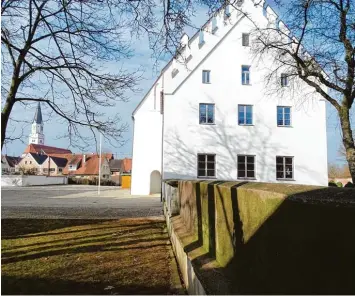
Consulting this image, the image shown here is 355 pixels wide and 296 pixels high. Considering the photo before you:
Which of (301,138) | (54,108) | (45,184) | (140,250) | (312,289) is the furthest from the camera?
(45,184)

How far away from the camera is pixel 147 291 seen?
4727 millimetres

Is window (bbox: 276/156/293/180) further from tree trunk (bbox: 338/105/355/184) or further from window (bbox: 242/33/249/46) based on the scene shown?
tree trunk (bbox: 338/105/355/184)

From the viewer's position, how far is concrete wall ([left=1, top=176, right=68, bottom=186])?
44.1 m

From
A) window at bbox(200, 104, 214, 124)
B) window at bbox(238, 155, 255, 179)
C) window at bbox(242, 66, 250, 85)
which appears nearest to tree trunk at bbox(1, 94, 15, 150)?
window at bbox(200, 104, 214, 124)

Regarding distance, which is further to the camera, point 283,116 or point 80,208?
point 283,116

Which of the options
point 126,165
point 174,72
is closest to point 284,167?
point 174,72

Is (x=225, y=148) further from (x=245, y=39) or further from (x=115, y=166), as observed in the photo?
(x=115, y=166)

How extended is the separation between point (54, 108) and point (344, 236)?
8952mm

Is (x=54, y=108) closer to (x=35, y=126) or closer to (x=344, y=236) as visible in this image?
(x=35, y=126)

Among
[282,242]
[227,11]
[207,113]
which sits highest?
[207,113]

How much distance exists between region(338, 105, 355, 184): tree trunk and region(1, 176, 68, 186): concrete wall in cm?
3969

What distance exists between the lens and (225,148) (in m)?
24.1

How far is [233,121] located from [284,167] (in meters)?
4.85

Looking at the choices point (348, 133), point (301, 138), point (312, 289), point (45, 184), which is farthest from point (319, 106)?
point (45, 184)
